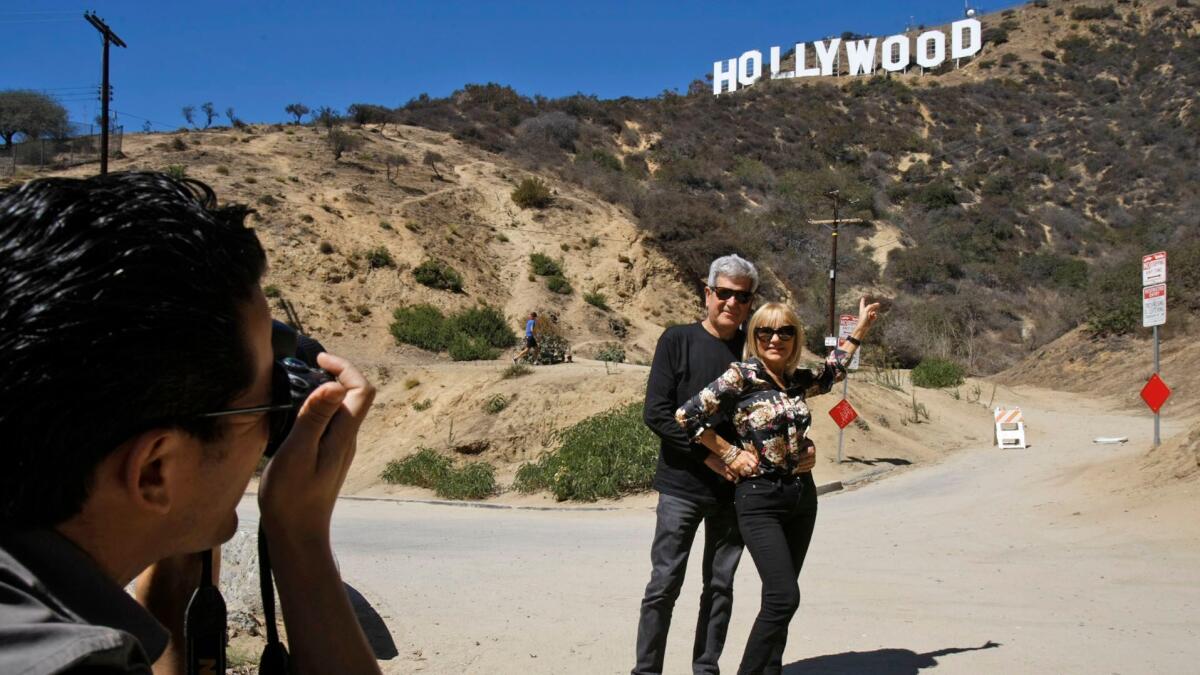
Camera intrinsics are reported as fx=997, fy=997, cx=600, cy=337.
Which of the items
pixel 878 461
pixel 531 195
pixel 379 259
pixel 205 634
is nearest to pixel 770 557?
pixel 205 634

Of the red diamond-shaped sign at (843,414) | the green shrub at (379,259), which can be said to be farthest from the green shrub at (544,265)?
the red diamond-shaped sign at (843,414)

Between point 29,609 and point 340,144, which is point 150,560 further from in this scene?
point 340,144

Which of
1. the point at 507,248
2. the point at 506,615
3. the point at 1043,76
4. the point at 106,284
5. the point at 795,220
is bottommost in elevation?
the point at 506,615

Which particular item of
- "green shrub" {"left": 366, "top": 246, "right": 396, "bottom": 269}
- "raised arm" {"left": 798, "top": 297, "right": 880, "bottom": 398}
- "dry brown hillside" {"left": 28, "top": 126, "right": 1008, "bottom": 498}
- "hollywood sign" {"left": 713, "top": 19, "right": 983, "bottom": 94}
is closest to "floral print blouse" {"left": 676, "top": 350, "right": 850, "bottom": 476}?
"raised arm" {"left": 798, "top": 297, "right": 880, "bottom": 398}

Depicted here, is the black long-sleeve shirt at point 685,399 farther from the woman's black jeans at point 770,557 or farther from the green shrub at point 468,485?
the green shrub at point 468,485

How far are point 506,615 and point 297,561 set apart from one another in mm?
4961

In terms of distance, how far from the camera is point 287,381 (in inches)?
47.5

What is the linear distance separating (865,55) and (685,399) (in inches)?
3166

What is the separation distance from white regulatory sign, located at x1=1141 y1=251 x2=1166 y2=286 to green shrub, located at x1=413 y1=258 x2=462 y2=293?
22.9 metres

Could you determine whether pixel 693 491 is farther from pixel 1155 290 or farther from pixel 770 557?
pixel 1155 290

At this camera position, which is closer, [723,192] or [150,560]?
[150,560]

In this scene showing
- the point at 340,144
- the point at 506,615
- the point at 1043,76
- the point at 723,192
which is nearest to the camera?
the point at 506,615

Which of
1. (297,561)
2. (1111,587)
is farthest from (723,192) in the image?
(297,561)

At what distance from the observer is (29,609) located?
81 cm
